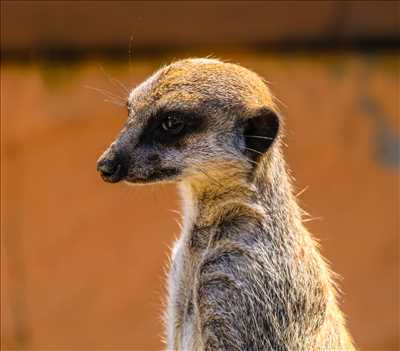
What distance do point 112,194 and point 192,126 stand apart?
2982 millimetres

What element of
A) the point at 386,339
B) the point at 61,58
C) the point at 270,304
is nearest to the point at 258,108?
the point at 270,304

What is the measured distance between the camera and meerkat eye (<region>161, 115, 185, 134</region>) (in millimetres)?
4047

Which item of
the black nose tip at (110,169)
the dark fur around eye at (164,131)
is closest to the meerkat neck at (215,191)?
the dark fur around eye at (164,131)

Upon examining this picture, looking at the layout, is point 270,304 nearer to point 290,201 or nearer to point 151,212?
point 290,201

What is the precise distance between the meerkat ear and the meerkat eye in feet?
0.77

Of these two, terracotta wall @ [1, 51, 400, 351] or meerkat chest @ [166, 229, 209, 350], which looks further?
terracotta wall @ [1, 51, 400, 351]

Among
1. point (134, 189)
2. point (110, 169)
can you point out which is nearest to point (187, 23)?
point (134, 189)

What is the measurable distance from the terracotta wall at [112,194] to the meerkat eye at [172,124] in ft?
9.30

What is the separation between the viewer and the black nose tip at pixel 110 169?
13.0ft

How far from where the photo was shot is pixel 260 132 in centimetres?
419

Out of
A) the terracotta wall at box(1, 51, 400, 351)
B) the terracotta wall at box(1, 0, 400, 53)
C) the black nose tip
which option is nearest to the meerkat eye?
the black nose tip

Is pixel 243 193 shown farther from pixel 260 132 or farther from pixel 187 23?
pixel 187 23

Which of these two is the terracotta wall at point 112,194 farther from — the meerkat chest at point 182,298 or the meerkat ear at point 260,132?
the meerkat ear at point 260,132

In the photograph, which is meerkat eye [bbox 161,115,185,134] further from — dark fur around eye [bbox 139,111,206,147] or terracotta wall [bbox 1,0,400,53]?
terracotta wall [bbox 1,0,400,53]
